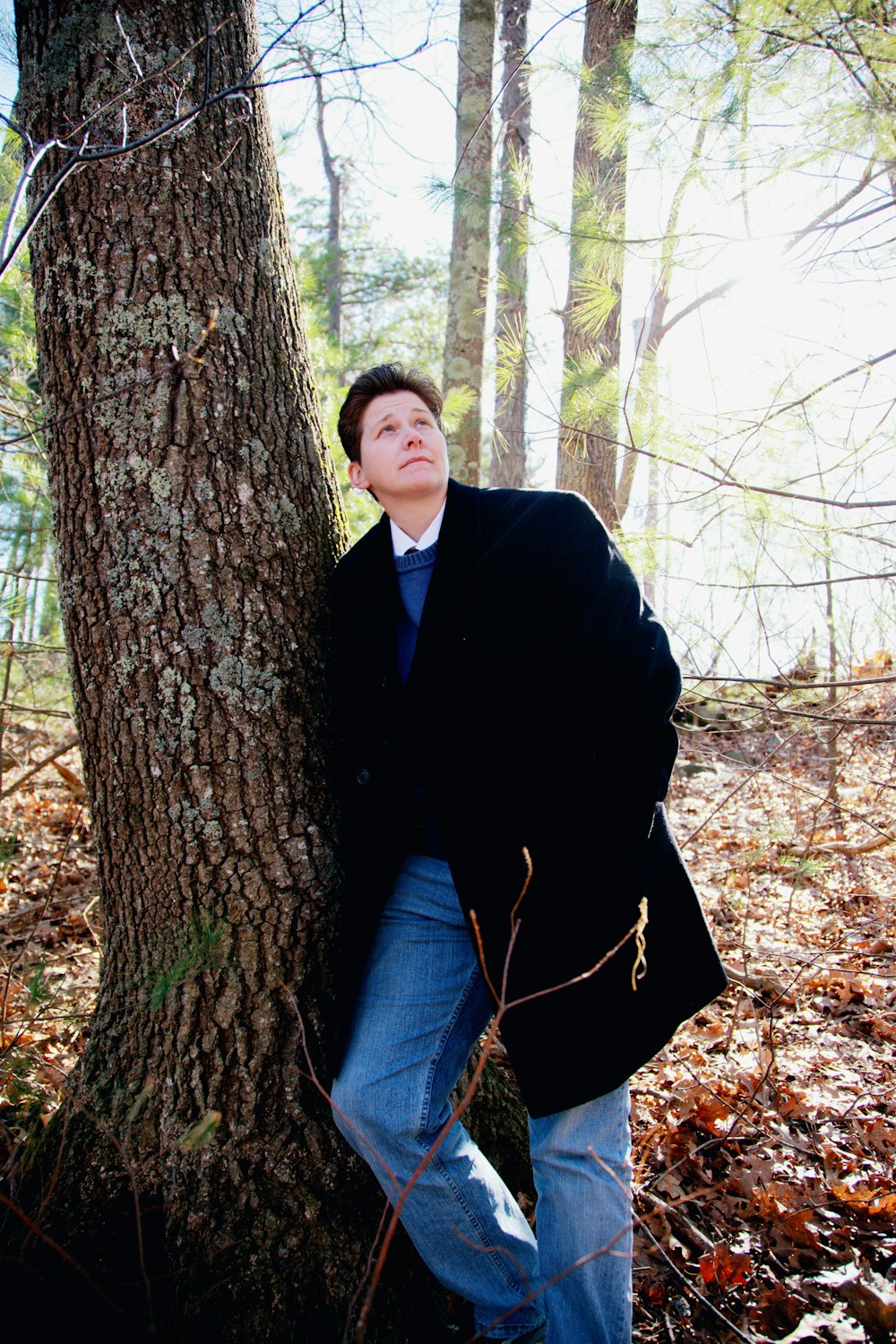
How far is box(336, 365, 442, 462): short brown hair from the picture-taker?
2.34m

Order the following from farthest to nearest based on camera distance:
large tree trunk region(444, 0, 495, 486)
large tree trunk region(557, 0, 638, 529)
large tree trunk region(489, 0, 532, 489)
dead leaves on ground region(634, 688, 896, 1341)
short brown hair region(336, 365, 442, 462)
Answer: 1. large tree trunk region(444, 0, 495, 486)
2. large tree trunk region(489, 0, 532, 489)
3. large tree trunk region(557, 0, 638, 529)
4. short brown hair region(336, 365, 442, 462)
5. dead leaves on ground region(634, 688, 896, 1341)

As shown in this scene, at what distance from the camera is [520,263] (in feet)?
24.5

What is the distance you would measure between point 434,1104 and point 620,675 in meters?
1.04

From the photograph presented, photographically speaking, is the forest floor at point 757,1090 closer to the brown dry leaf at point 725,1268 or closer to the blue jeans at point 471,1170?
the brown dry leaf at point 725,1268

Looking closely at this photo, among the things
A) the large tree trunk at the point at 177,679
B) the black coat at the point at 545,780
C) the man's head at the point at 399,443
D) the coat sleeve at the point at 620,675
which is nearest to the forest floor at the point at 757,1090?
the large tree trunk at the point at 177,679

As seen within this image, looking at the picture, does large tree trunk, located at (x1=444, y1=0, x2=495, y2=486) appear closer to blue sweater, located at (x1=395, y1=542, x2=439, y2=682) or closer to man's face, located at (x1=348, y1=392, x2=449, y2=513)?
man's face, located at (x1=348, y1=392, x2=449, y2=513)

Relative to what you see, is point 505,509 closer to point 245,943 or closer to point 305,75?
point 305,75

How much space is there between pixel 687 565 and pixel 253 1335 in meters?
3.14

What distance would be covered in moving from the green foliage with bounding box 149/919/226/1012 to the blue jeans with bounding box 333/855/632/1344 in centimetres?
37

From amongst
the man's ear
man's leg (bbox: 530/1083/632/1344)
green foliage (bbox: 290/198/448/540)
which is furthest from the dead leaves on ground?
green foliage (bbox: 290/198/448/540)

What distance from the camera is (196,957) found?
1916mm

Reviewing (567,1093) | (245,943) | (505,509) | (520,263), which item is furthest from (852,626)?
(520,263)

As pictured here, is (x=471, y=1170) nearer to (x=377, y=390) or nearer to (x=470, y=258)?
(x=377, y=390)

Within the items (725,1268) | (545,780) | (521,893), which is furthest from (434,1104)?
(725,1268)
